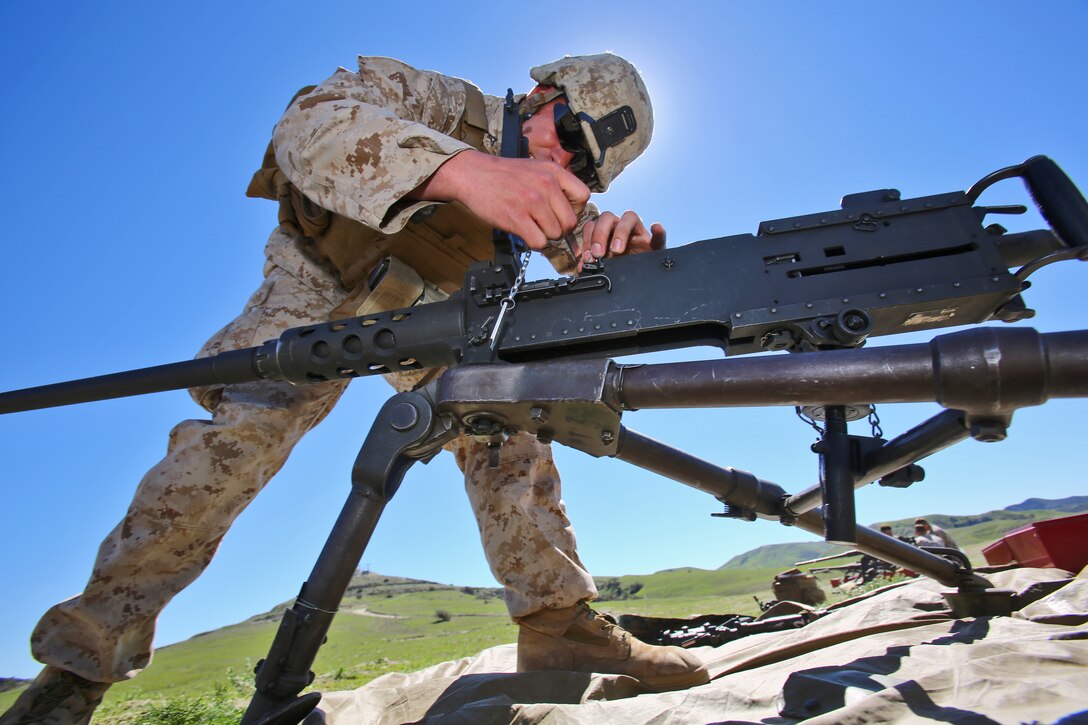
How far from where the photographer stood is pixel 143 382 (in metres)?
2.79

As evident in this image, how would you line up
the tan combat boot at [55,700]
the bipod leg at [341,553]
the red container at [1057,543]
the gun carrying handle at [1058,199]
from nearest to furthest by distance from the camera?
the bipod leg at [341,553]
the gun carrying handle at [1058,199]
the tan combat boot at [55,700]
the red container at [1057,543]

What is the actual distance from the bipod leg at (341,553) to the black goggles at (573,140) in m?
1.90

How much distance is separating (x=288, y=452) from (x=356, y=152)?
4.75ft

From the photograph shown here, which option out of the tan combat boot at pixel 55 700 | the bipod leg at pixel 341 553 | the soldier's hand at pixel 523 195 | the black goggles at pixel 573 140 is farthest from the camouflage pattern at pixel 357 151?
the tan combat boot at pixel 55 700

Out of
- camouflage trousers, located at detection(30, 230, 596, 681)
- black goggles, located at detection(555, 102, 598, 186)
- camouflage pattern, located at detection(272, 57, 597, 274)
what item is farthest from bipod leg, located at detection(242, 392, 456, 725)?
black goggles, located at detection(555, 102, 598, 186)

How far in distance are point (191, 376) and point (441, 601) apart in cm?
1654

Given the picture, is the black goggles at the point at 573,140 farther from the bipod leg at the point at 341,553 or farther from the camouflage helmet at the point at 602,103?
the bipod leg at the point at 341,553

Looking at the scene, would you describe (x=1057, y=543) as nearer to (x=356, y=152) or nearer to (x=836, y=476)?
(x=836, y=476)

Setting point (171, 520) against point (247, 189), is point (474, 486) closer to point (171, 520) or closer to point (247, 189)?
point (171, 520)

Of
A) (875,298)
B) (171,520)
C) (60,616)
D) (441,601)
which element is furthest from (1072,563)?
(441,601)

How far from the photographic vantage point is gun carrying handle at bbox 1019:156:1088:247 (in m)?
1.88

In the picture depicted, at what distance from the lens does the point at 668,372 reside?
1.59 metres

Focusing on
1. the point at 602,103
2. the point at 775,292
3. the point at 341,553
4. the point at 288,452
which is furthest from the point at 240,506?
the point at 602,103

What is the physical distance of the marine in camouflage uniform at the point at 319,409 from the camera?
2385 millimetres
